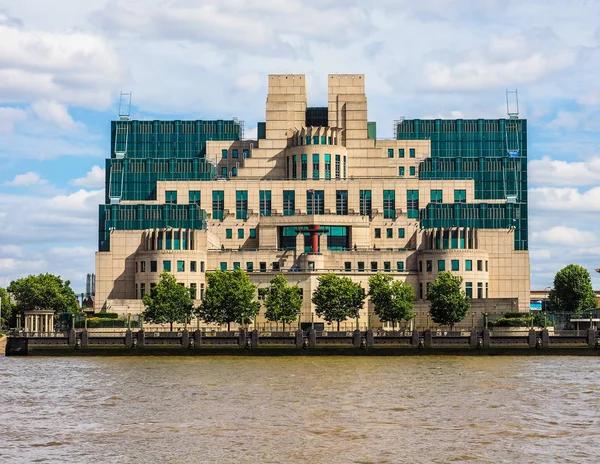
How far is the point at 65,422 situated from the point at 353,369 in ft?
173

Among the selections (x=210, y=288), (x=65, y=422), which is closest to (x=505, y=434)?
(x=65, y=422)

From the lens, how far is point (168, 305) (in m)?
188

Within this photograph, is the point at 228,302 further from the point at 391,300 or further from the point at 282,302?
the point at 391,300

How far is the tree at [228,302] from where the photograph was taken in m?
188

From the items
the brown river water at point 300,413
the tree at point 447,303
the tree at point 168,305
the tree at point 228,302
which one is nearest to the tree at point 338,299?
the tree at point 228,302

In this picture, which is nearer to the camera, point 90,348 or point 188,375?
A: point 188,375

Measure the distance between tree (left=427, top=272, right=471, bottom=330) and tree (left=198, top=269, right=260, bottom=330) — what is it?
29113 mm

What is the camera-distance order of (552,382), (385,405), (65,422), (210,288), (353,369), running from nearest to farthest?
(65,422) < (385,405) < (552,382) < (353,369) < (210,288)

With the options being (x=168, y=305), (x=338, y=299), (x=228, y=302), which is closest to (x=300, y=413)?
(x=228, y=302)

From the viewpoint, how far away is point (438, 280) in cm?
19438

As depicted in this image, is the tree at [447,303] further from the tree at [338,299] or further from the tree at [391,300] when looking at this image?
the tree at [338,299]

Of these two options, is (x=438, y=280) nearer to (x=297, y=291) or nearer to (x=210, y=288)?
(x=297, y=291)

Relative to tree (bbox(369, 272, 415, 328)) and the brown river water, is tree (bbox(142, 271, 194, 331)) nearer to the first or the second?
tree (bbox(369, 272, 415, 328))

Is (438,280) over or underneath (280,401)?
over
